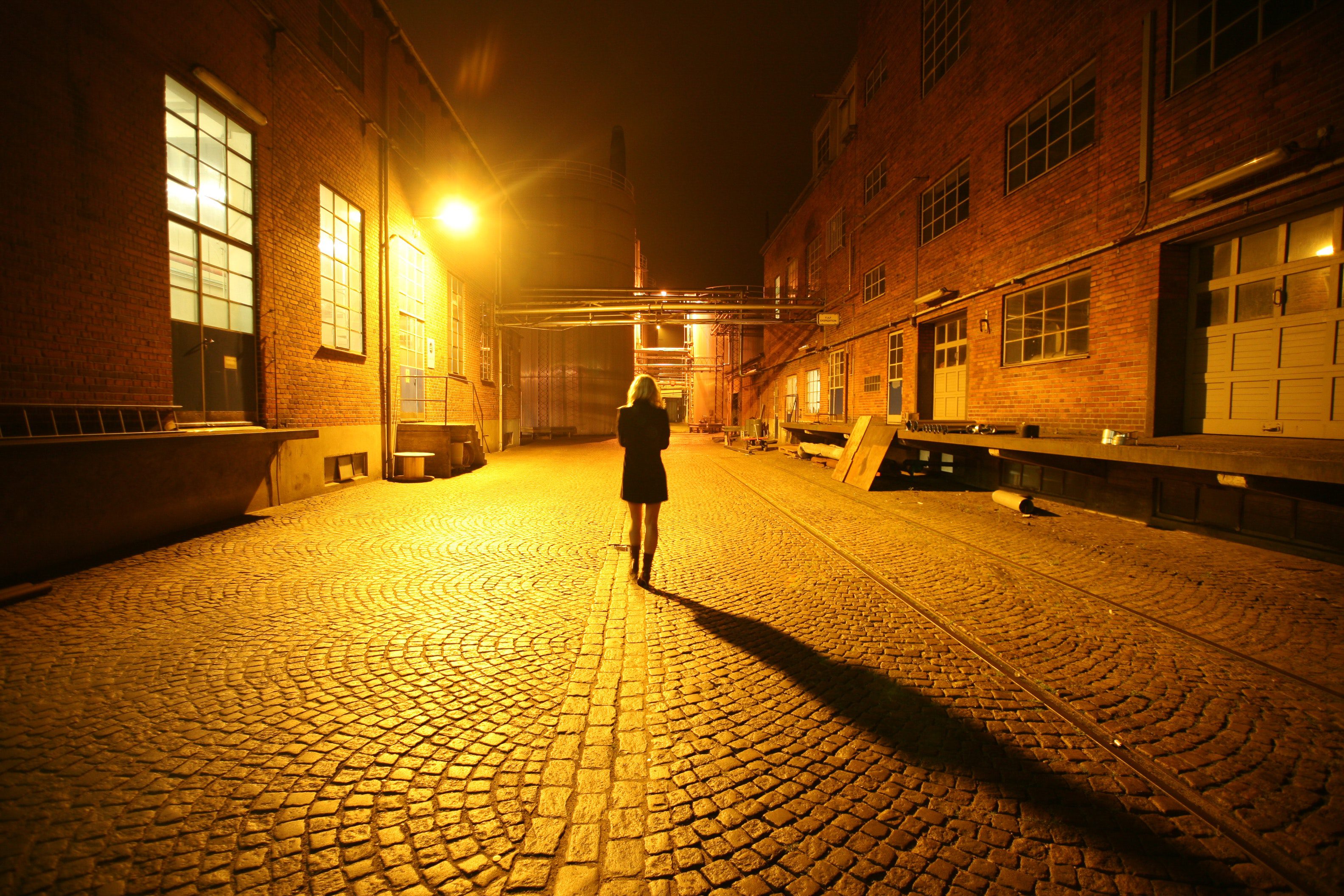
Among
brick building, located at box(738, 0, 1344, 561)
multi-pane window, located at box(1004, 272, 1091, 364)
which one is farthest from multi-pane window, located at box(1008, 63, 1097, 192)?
multi-pane window, located at box(1004, 272, 1091, 364)

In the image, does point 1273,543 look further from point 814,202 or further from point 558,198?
point 558,198

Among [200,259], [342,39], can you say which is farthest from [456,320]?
[200,259]

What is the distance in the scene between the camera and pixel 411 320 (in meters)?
11.9

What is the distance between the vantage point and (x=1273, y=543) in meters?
5.26

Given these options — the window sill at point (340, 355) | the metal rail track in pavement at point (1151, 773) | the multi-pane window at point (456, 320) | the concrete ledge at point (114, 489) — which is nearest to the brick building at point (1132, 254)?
the metal rail track in pavement at point (1151, 773)

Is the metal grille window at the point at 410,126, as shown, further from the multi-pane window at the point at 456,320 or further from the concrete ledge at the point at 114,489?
the concrete ledge at the point at 114,489

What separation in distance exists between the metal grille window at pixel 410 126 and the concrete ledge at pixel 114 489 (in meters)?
8.44

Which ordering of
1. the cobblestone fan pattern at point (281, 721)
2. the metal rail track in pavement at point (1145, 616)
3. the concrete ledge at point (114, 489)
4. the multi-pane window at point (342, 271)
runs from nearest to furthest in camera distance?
the cobblestone fan pattern at point (281, 721)
the metal rail track in pavement at point (1145, 616)
the concrete ledge at point (114, 489)
the multi-pane window at point (342, 271)

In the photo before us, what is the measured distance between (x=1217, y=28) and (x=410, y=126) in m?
14.3

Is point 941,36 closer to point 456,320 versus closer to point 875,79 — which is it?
point 875,79

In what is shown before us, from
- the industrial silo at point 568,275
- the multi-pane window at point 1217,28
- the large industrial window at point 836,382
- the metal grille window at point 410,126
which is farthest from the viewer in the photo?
the industrial silo at point 568,275

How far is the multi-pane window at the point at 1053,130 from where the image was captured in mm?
7781

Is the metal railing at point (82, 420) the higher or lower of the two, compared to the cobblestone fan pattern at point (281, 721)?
higher

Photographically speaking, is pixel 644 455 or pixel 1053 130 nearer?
pixel 644 455
